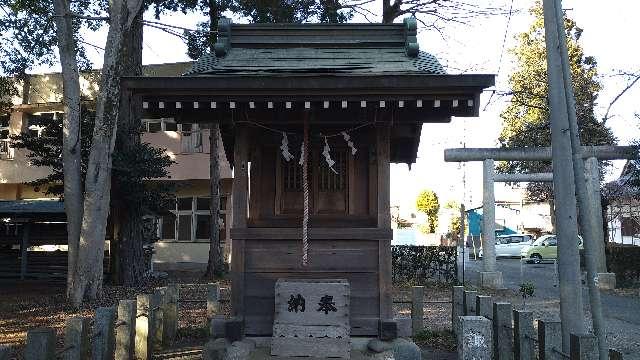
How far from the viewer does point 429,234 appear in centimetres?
4612

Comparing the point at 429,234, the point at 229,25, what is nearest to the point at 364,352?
the point at 229,25

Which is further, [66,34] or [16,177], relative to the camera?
[16,177]

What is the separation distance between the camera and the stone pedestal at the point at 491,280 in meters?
Answer: 16.7

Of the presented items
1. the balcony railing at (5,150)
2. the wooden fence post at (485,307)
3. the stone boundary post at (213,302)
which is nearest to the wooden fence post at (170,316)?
the stone boundary post at (213,302)

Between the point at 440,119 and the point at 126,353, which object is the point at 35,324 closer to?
the point at 126,353

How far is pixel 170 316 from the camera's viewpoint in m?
8.28

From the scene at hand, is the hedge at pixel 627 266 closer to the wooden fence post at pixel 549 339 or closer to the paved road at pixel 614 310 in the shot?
the paved road at pixel 614 310

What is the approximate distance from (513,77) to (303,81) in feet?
89.0

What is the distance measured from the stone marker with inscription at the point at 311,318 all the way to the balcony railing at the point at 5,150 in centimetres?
2418

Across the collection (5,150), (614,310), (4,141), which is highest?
(4,141)

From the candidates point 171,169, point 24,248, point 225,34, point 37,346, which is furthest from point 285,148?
point 171,169

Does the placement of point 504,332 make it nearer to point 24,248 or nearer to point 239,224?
point 239,224

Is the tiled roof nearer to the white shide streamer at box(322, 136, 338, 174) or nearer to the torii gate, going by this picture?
the torii gate

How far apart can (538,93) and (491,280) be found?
13.9 m
